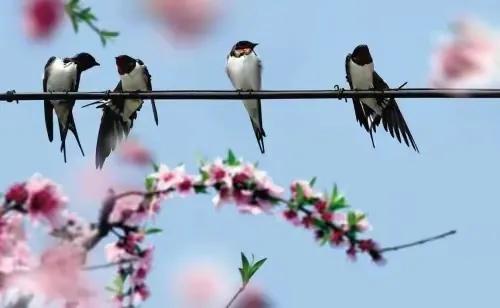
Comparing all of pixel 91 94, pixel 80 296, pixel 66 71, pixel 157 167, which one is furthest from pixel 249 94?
pixel 66 71

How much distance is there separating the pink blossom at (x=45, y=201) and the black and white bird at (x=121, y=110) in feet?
8.59

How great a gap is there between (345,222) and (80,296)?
119 cm

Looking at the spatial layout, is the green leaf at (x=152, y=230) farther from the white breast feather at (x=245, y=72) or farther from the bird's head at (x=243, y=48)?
the bird's head at (x=243, y=48)

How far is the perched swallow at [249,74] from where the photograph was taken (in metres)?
6.96

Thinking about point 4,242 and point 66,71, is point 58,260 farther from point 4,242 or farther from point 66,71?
point 66,71

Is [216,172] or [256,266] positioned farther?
[216,172]

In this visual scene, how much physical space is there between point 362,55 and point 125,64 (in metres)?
1.83

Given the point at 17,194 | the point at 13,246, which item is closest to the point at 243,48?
the point at 17,194

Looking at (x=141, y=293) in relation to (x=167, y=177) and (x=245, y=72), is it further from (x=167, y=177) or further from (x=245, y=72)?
(x=245, y=72)

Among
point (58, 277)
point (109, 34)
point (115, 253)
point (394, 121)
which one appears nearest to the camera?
point (58, 277)

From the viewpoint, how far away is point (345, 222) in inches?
163

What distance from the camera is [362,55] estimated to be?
23.6 ft

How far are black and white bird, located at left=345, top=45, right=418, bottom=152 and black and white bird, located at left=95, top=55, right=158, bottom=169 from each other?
5.24ft

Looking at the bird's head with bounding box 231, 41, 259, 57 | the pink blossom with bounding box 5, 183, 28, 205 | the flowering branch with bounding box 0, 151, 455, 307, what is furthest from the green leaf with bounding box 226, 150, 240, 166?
the bird's head with bounding box 231, 41, 259, 57
